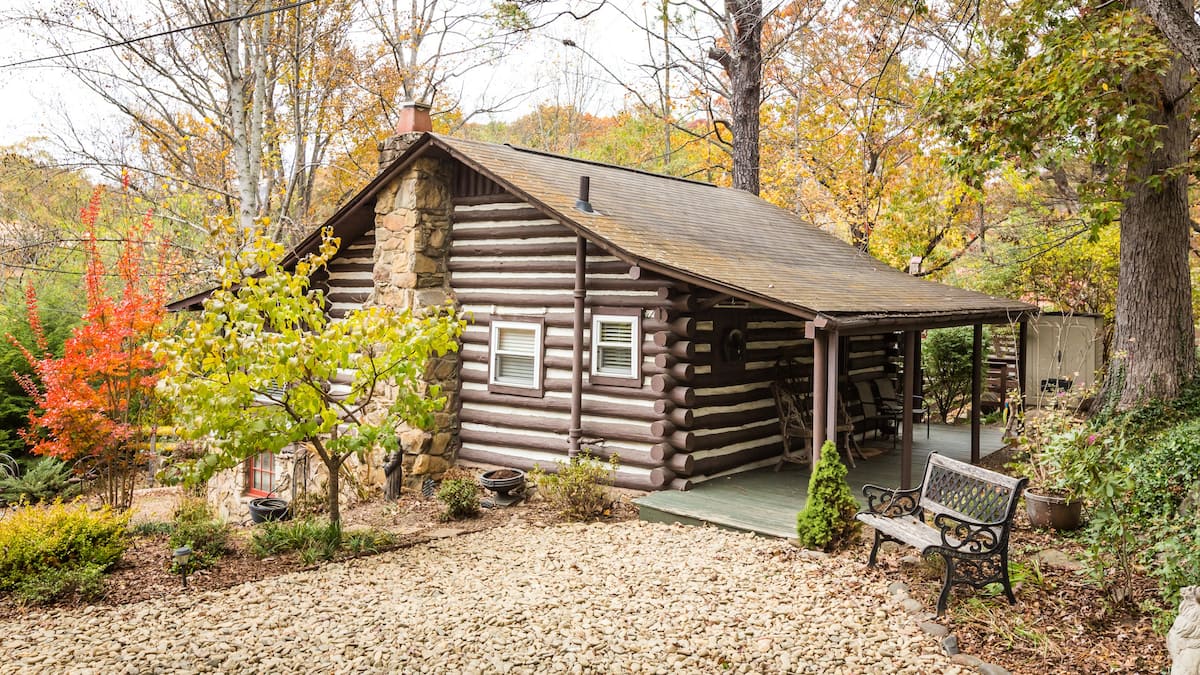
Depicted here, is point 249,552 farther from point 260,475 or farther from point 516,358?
point 260,475

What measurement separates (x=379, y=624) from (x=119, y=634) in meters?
1.90

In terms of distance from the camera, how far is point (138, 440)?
12656mm

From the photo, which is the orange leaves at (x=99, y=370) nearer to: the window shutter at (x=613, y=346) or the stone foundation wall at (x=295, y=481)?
the stone foundation wall at (x=295, y=481)

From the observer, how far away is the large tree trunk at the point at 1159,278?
38.4 ft

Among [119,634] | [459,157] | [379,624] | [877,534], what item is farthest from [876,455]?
[119,634]

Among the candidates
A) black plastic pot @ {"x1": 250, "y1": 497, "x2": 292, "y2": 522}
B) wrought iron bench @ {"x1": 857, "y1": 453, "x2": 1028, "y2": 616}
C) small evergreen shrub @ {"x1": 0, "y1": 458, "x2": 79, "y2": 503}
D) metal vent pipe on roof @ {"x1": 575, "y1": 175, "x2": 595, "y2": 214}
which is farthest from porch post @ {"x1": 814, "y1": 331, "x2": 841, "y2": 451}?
small evergreen shrub @ {"x1": 0, "y1": 458, "x2": 79, "y2": 503}

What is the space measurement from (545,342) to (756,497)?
11.8 ft

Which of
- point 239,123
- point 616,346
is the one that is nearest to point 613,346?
point 616,346

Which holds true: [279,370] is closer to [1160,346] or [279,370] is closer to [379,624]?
[379,624]

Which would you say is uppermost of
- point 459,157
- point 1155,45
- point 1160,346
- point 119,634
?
point 1155,45

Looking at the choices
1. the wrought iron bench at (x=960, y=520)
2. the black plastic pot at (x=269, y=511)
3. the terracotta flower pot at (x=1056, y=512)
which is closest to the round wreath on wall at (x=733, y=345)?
the wrought iron bench at (x=960, y=520)

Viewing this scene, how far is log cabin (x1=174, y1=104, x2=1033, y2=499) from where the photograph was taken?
1012 cm

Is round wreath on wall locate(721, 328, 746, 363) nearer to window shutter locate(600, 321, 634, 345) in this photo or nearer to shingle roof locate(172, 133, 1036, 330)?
shingle roof locate(172, 133, 1036, 330)

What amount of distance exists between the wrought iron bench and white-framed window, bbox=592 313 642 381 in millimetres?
3643
